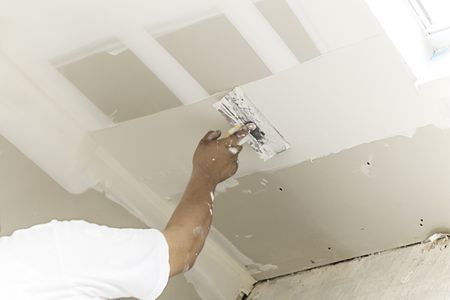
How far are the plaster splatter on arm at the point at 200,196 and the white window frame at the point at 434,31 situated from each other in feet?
1.75

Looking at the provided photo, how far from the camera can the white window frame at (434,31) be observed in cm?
203

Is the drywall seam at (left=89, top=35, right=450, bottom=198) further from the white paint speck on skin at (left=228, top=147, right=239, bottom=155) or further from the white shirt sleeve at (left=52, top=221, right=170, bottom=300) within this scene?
the white shirt sleeve at (left=52, top=221, right=170, bottom=300)

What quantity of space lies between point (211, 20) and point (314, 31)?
259 millimetres

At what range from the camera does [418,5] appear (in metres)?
2.02

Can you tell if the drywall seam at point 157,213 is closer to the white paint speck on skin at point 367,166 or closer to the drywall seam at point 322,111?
the drywall seam at point 322,111

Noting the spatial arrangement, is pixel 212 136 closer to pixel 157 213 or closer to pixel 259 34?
pixel 259 34

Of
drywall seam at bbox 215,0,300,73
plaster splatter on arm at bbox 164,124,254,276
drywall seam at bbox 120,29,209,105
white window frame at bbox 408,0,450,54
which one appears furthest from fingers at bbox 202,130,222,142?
white window frame at bbox 408,0,450,54

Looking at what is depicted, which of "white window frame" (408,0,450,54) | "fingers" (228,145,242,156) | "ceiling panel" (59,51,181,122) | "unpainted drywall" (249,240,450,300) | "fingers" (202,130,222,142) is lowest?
"unpainted drywall" (249,240,450,300)

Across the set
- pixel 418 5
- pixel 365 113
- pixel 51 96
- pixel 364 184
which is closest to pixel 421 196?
pixel 364 184

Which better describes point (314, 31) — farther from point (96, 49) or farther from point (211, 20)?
point (96, 49)

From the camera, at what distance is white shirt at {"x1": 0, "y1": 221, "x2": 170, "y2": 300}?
5.07 ft

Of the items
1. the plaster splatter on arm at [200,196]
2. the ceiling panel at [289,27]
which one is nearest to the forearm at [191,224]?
the plaster splatter on arm at [200,196]

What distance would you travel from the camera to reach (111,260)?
5.42 ft

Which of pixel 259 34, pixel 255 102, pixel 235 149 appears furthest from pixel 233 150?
pixel 259 34
